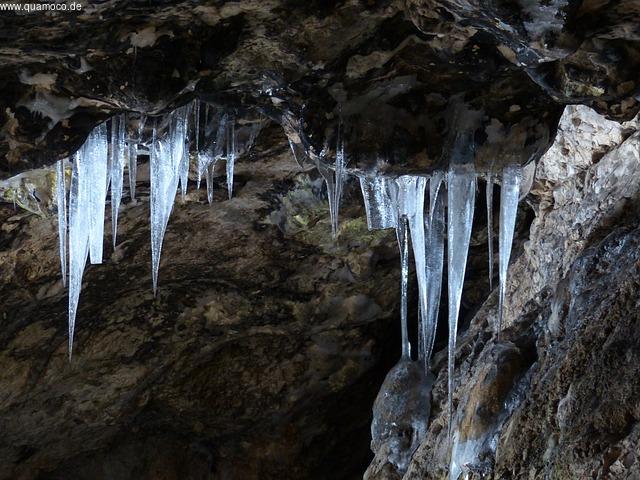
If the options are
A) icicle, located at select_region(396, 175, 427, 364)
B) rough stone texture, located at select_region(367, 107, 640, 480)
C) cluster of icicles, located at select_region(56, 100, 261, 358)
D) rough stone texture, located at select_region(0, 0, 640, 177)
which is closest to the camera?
rough stone texture, located at select_region(0, 0, 640, 177)

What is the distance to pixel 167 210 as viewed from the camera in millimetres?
4531

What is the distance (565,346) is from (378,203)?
1.13m

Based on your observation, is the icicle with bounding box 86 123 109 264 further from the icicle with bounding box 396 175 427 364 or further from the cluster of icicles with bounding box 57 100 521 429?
the icicle with bounding box 396 175 427 364

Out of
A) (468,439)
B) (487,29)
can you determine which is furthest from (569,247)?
(487,29)

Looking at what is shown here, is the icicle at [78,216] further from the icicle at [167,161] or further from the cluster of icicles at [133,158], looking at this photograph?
the icicle at [167,161]

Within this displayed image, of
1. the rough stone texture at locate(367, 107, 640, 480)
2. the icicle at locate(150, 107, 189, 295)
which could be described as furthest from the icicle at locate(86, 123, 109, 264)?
the rough stone texture at locate(367, 107, 640, 480)

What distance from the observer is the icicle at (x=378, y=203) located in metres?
4.59

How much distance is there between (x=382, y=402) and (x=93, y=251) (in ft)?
5.95

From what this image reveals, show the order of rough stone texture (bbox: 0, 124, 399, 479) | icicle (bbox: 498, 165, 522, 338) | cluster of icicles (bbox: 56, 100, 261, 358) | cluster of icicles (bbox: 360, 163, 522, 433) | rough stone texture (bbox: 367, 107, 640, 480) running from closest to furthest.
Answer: rough stone texture (bbox: 367, 107, 640, 480) → icicle (bbox: 498, 165, 522, 338) → cluster of icicles (bbox: 360, 163, 522, 433) → cluster of icicles (bbox: 56, 100, 261, 358) → rough stone texture (bbox: 0, 124, 399, 479)

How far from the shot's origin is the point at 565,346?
3889mm

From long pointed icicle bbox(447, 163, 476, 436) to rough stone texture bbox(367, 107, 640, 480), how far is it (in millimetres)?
318

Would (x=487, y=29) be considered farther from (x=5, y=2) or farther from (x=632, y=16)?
(x=5, y=2)

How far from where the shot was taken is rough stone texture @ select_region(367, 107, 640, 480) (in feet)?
11.2

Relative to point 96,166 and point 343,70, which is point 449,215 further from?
point 96,166
